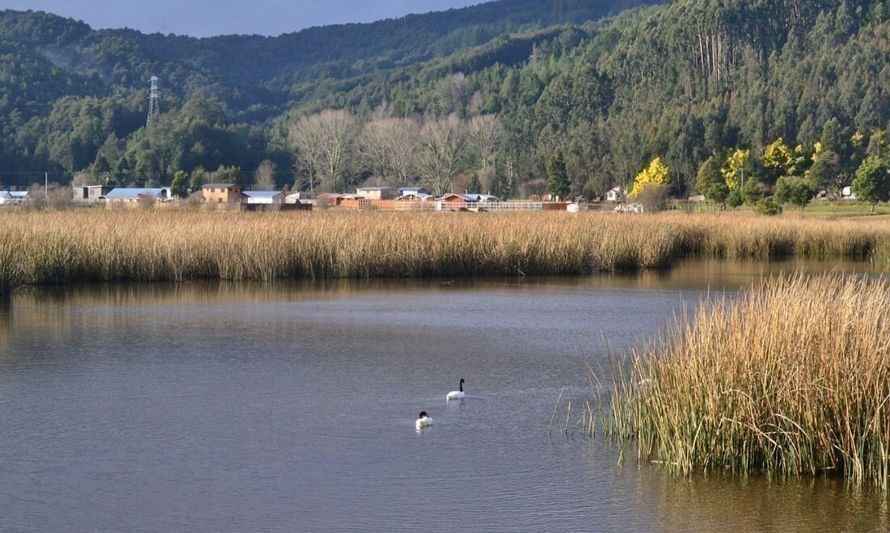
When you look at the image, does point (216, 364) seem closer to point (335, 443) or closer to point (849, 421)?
point (335, 443)

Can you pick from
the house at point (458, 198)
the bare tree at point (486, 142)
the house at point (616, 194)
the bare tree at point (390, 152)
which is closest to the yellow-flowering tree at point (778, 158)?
the house at point (616, 194)

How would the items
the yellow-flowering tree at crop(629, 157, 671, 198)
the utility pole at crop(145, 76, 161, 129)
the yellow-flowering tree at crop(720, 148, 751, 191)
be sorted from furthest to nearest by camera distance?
the utility pole at crop(145, 76, 161, 129) → the yellow-flowering tree at crop(629, 157, 671, 198) → the yellow-flowering tree at crop(720, 148, 751, 191)

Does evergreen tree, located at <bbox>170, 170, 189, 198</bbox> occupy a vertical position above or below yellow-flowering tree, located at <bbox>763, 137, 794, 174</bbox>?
below

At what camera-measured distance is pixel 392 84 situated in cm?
16188

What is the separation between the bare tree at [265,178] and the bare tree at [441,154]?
13.4 m

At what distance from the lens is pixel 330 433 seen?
1104cm

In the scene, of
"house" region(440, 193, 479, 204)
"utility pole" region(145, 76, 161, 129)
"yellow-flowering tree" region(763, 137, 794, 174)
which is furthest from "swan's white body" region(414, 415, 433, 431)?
"utility pole" region(145, 76, 161, 129)

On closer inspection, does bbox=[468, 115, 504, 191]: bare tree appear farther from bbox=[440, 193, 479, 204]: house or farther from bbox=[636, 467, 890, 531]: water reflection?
bbox=[636, 467, 890, 531]: water reflection

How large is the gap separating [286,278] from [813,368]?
17.6 meters

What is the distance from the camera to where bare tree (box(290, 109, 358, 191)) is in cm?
10175

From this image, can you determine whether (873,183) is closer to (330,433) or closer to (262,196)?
(262,196)

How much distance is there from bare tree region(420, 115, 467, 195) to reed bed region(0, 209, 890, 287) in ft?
210

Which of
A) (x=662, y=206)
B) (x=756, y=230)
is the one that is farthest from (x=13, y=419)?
(x=662, y=206)

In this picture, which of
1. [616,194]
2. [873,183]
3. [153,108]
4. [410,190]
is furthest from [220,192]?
[153,108]
